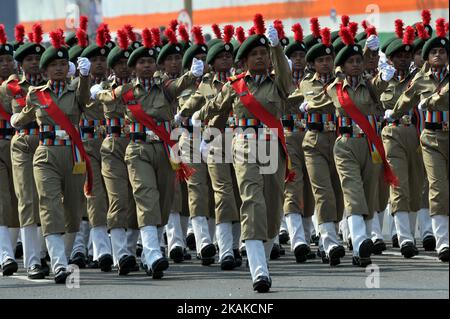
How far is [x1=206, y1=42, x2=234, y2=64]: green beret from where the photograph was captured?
599 inches

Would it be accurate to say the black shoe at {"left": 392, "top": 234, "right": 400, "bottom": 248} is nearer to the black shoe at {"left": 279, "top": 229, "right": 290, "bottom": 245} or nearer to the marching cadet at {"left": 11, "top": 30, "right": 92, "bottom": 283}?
the black shoe at {"left": 279, "top": 229, "right": 290, "bottom": 245}

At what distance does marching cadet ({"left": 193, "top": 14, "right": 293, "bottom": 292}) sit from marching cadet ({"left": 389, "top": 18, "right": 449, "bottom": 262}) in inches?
76.5

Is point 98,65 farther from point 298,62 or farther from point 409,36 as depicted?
point 409,36

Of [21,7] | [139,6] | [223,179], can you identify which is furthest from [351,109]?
[21,7]

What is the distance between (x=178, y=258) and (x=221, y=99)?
301cm

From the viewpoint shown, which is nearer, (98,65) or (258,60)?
(258,60)

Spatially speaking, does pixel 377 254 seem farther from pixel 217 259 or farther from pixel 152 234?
pixel 152 234

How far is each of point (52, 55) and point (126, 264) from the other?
2.03 m

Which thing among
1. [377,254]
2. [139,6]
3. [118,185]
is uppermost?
[139,6]

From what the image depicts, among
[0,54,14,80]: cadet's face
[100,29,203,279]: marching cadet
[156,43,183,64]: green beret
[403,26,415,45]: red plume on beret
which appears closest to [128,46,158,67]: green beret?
[100,29,203,279]: marching cadet

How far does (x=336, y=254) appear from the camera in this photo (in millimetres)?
14445

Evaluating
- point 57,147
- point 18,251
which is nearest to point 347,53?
point 57,147

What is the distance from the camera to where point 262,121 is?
41.3 feet

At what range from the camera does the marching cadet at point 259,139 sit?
12422mm
